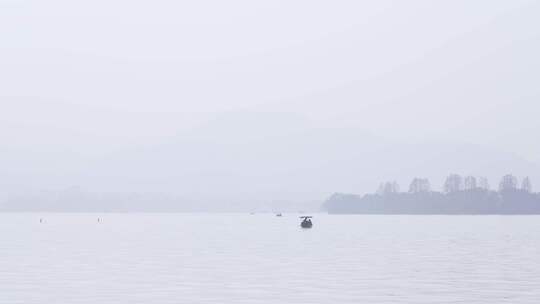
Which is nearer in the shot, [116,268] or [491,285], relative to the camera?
[491,285]

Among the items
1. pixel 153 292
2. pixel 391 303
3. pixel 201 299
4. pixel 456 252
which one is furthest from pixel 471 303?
pixel 456 252

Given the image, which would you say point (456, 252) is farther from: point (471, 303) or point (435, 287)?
point (471, 303)

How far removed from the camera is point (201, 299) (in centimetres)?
5138

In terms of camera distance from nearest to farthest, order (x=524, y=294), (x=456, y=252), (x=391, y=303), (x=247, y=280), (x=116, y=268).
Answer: (x=391, y=303) → (x=524, y=294) → (x=247, y=280) → (x=116, y=268) → (x=456, y=252)

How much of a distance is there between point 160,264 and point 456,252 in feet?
121

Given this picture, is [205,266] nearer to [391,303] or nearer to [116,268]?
[116,268]

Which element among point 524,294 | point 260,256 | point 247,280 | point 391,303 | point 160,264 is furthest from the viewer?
point 260,256

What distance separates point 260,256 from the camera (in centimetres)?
9256

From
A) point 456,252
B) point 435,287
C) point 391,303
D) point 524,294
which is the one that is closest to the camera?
point 391,303

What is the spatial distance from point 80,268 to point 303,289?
24543mm

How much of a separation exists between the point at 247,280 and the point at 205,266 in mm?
14577

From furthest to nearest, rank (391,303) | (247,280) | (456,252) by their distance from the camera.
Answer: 1. (456,252)
2. (247,280)
3. (391,303)

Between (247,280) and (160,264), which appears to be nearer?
(247,280)

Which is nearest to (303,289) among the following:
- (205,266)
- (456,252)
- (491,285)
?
(491,285)
